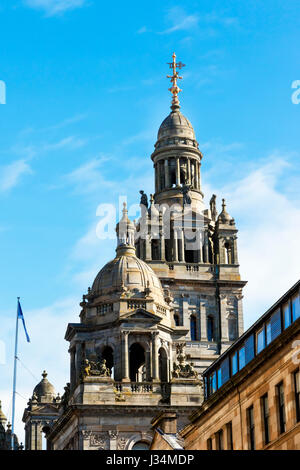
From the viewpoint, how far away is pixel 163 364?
4090 inches

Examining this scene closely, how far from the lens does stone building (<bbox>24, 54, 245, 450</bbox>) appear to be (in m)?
97.0

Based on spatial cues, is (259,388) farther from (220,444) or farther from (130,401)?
(130,401)

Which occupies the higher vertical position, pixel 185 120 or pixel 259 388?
pixel 185 120

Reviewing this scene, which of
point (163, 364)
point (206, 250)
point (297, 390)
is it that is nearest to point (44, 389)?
point (206, 250)

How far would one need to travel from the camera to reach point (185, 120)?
13962cm

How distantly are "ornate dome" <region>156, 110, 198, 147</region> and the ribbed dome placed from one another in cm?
3226

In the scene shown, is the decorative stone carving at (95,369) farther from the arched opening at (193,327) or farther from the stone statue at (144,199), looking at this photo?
the stone statue at (144,199)

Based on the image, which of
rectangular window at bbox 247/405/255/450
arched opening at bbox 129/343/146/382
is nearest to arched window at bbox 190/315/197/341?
arched opening at bbox 129/343/146/382

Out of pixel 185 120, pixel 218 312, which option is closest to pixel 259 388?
pixel 218 312

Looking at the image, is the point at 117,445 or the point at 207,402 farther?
the point at 117,445

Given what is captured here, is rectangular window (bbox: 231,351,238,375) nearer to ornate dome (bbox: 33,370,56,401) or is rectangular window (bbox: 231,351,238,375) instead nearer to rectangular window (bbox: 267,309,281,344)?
rectangular window (bbox: 267,309,281,344)

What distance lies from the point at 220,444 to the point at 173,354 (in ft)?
117

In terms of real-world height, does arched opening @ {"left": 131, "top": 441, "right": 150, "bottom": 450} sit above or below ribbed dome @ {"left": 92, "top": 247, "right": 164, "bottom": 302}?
below

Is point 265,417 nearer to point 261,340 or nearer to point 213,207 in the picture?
point 261,340
